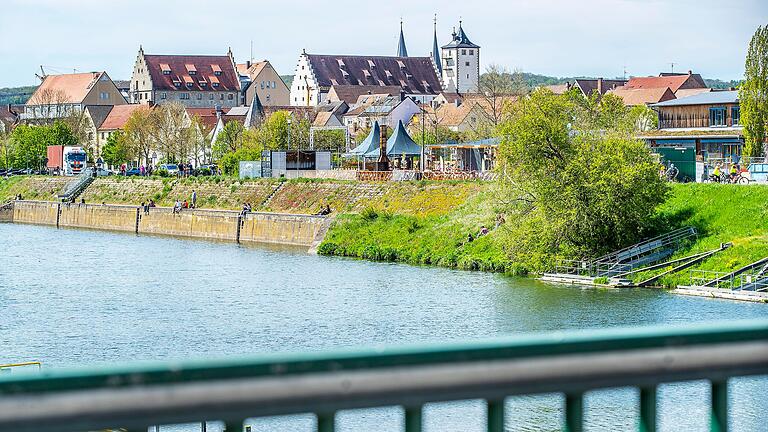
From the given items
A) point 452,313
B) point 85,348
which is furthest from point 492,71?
point 85,348

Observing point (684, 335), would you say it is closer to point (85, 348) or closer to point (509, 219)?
point (85, 348)

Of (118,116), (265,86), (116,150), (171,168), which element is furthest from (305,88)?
(171,168)

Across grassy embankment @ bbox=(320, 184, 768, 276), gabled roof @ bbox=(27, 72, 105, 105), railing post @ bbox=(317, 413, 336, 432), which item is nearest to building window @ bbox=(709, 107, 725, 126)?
grassy embankment @ bbox=(320, 184, 768, 276)

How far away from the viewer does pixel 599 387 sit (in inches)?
133

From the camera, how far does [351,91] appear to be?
13925 centimetres

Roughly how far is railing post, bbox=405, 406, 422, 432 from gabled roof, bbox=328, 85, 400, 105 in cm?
12996

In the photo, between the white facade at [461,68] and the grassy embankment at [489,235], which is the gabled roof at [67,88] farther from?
the grassy embankment at [489,235]

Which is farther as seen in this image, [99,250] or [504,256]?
[99,250]

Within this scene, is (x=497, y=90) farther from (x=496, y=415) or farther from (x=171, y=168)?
(x=496, y=415)

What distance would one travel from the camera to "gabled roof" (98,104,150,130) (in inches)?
5153

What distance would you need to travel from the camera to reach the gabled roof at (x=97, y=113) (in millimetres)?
135750

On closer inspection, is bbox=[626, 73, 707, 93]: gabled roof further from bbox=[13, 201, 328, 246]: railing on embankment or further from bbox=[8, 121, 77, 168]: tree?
bbox=[8, 121, 77, 168]: tree

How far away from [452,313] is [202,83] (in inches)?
4535

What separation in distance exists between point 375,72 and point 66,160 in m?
55.7
